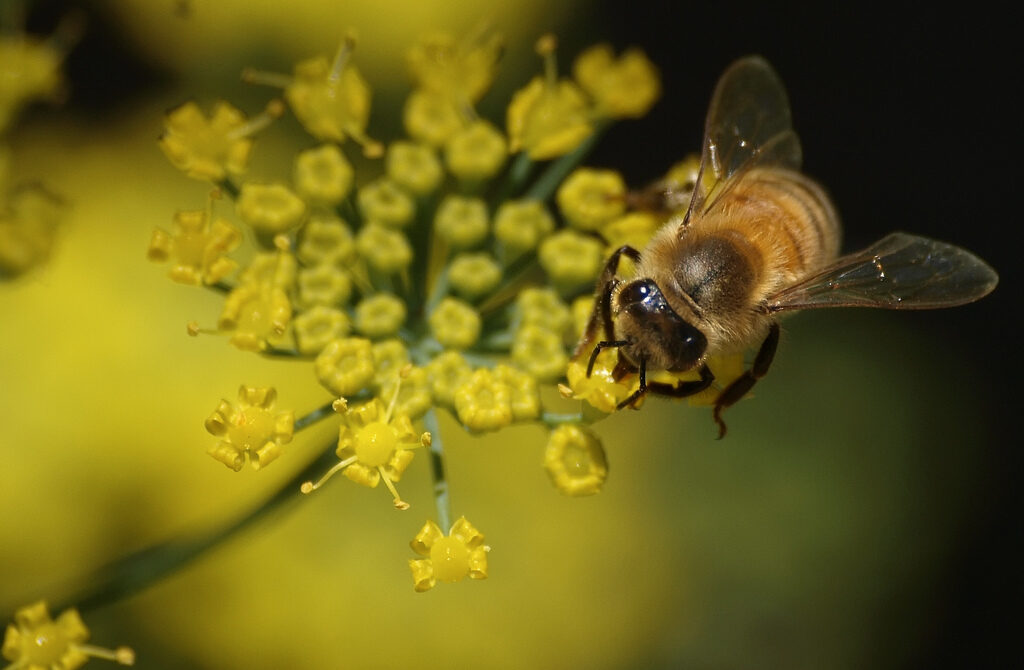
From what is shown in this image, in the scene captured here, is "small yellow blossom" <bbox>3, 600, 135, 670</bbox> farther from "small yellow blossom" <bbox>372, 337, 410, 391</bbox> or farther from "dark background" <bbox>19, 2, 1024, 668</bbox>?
"dark background" <bbox>19, 2, 1024, 668</bbox>

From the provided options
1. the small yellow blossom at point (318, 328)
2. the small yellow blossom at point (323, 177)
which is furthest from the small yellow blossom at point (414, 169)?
the small yellow blossom at point (318, 328)

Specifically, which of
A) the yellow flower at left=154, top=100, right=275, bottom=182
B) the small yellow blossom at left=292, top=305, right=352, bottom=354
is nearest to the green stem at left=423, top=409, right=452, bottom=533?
the small yellow blossom at left=292, top=305, right=352, bottom=354

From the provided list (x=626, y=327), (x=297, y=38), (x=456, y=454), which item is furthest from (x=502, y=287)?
(x=297, y=38)

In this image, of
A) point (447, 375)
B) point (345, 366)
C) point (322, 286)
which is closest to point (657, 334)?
point (447, 375)

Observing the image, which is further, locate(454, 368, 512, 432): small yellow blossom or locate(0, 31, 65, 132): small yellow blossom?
locate(0, 31, 65, 132): small yellow blossom

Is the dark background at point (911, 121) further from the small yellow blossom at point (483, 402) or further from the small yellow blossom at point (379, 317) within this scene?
the small yellow blossom at point (483, 402)

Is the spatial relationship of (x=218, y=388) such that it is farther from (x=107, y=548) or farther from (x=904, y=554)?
(x=904, y=554)
